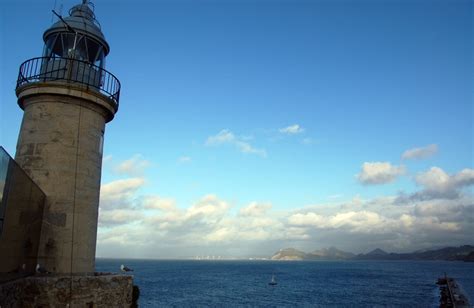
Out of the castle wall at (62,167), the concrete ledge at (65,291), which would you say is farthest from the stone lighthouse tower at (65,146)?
the concrete ledge at (65,291)

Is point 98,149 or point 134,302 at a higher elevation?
point 98,149

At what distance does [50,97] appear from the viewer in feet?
35.3

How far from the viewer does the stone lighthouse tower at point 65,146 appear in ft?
33.7

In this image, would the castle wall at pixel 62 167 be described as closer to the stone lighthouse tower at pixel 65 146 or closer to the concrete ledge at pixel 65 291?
the stone lighthouse tower at pixel 65 146

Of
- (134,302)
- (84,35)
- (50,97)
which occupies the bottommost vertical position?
(134,302)

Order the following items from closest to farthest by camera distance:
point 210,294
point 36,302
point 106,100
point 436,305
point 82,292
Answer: point 36,302 < point 82,292 < point 106,100 < point 436,305 < point 210,294

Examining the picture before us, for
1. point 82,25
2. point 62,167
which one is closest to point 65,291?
point 62,167

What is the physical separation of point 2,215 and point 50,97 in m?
4.32

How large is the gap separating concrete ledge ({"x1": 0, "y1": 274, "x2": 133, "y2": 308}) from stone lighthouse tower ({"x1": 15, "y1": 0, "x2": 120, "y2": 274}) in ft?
3.72

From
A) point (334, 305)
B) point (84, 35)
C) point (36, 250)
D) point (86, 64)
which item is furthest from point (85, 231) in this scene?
point (334, 305)

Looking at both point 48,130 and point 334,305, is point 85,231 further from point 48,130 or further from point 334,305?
point 334,305

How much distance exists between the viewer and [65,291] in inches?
357

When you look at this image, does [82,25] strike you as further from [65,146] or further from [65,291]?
[65,291]

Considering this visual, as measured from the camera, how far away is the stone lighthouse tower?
10.3m
